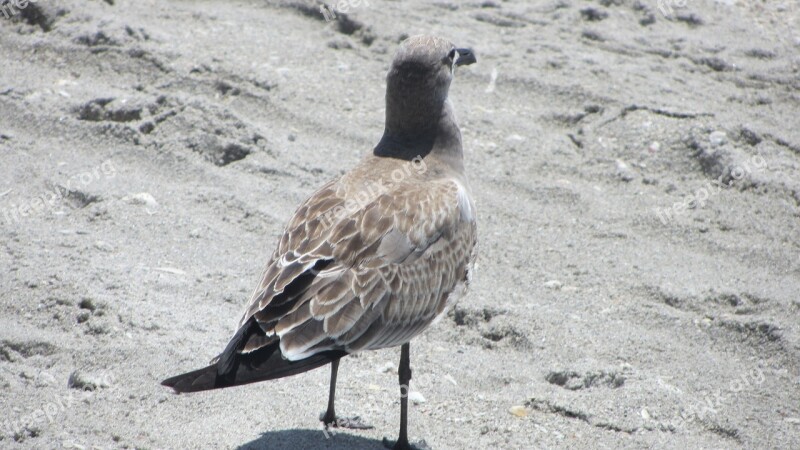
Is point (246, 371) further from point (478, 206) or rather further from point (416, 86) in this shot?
point (478, 206)

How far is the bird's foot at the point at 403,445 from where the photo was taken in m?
4.28

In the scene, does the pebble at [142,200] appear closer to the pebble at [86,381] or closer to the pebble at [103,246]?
the pebble at [103,246]

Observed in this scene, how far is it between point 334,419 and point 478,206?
7.59 ft

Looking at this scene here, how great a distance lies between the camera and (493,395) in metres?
4.70

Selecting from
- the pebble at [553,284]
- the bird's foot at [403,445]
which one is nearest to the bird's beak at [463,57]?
the pebble at [553,284]

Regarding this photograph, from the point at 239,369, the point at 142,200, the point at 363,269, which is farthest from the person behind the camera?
the point at 142,200

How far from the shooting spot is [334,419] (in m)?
4.40

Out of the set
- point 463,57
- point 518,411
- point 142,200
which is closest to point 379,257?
point 518,411

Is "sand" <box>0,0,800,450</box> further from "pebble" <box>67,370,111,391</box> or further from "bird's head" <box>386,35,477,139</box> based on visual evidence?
"bird's head" <box>386,35,477,139</box>

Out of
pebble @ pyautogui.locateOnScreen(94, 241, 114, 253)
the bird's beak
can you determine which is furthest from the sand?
the bird's beak

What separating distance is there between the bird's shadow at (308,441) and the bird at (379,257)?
0.33 feet

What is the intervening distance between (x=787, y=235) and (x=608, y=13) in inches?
118

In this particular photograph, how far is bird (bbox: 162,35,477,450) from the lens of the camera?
3.80 metres

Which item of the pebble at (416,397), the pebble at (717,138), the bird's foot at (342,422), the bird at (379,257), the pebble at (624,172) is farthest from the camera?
the pebble at (717,138)
